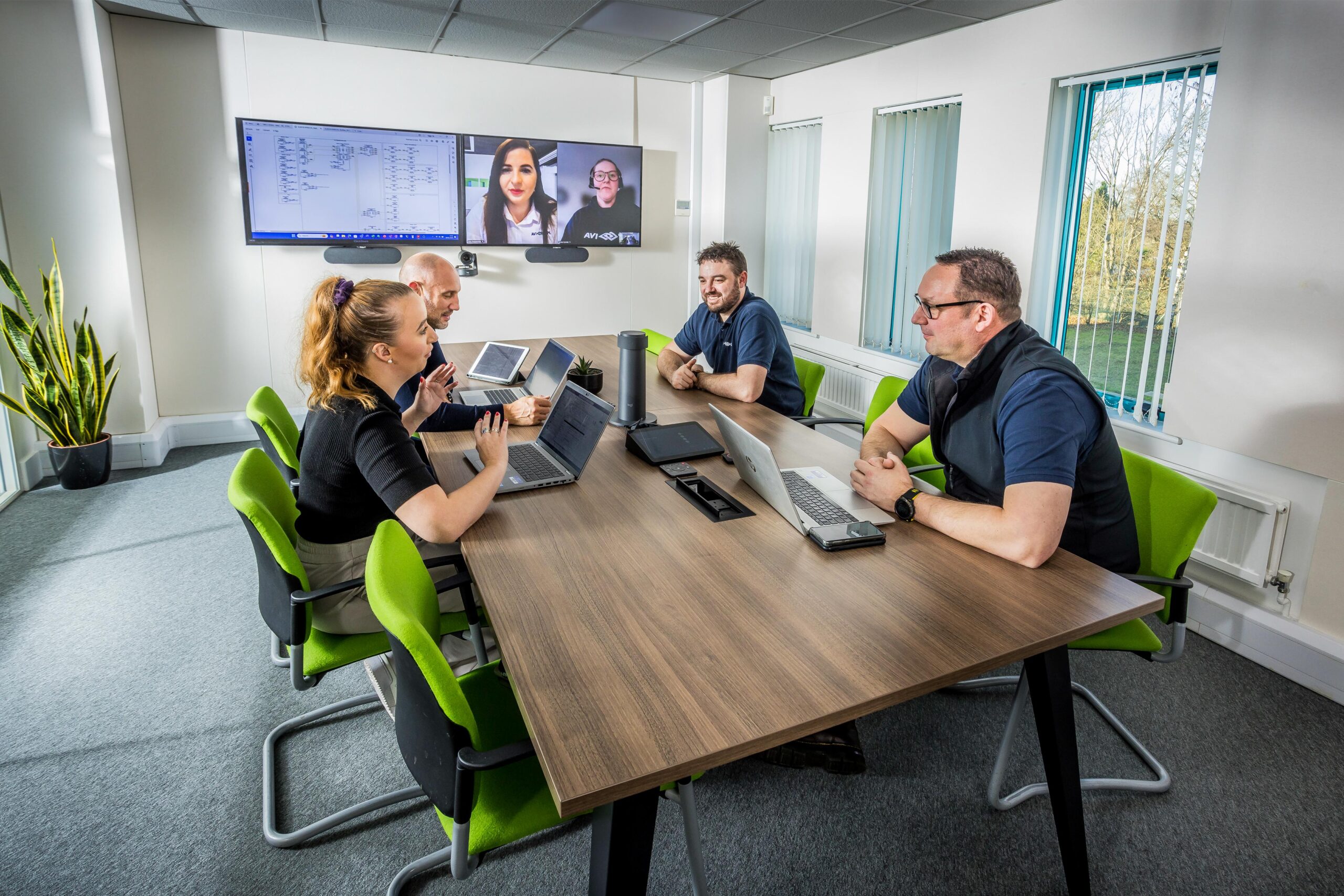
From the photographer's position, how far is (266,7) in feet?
12.9

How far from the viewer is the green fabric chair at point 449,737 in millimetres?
1201

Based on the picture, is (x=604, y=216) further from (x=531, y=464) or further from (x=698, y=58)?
(x=531, y=464)

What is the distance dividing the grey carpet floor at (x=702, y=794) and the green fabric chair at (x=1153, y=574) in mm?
51

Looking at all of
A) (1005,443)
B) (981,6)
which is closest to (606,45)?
(981,6)

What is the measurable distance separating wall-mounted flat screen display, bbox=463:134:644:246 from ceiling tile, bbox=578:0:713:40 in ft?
3.55

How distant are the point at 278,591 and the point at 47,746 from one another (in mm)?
1064

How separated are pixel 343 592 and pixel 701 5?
327cm

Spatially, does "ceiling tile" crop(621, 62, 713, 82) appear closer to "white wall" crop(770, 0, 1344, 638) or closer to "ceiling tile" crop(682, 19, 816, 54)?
"ceiling tile" crop(682, 19, 816, 54)

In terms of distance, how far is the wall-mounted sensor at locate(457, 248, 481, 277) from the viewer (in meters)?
5.25

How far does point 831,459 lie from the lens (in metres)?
2.35

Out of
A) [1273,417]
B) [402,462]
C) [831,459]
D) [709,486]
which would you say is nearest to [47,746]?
[402,462]

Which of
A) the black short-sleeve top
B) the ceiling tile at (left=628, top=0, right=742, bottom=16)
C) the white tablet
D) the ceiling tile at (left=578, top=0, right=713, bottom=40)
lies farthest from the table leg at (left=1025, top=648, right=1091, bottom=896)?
the ceiling tile at (left=578, top=0, right=713, bottom=40)

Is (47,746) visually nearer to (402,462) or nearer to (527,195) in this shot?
(402,462)

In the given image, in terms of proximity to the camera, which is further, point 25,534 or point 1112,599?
point 25,534
